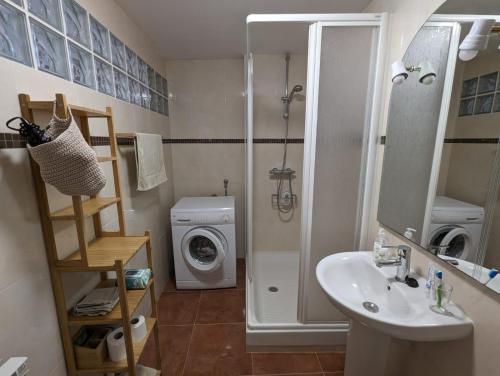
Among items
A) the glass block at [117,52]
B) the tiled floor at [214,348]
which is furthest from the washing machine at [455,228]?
the glass block at [117,52]

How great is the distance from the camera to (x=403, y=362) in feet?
4.35

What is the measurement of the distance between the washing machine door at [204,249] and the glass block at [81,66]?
1414 millimetres

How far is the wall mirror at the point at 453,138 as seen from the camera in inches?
32.5

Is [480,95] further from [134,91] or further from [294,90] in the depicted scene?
[134,91]

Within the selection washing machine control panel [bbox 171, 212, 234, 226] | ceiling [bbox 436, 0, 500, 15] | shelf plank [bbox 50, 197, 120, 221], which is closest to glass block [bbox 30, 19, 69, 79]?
shelf plank [bbox 50, 197, 120, 221]

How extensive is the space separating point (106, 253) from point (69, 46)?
3.30 feet

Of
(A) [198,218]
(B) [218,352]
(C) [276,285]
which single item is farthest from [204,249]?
(B) [218,352]

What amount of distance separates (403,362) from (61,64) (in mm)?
2321

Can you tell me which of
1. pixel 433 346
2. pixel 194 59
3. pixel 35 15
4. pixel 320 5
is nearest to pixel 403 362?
pixel 433 346

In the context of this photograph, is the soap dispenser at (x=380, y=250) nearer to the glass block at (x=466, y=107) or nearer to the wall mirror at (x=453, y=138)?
the wall mirror at (x=453, y=138)

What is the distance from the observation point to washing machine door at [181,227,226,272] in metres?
2.24

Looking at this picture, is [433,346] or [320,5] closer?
[433,346]

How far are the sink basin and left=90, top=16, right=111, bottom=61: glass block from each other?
1735 mm

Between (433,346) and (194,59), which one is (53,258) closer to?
(433,346)
